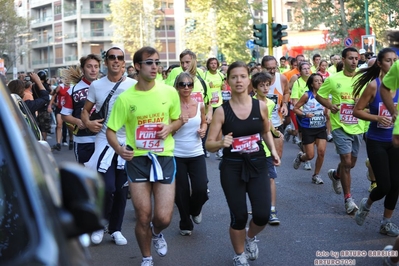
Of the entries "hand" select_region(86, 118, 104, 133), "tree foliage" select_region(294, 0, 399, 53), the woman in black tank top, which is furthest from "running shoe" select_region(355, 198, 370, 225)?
"tree foliage" select_region(294, 0, 399, 53)

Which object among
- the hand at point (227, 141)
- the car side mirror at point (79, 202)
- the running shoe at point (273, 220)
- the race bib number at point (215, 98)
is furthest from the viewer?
the race bib number at point (215, 98)

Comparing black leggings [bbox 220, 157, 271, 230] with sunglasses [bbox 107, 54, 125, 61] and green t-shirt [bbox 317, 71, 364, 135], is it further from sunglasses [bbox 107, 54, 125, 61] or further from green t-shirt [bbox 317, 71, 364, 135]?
green t-shirt [bbox 317, 71, 364, 135]

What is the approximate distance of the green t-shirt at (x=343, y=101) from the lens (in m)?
9.27

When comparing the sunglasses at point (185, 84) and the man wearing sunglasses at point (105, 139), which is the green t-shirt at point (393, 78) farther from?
the man wearing sunglasses at point (105, 139)

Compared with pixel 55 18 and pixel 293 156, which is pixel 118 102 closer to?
pixel 293 156

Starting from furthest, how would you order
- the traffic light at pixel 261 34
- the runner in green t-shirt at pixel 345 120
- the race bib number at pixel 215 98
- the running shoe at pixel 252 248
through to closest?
the traffic light at pixel 261 34
the race bib number at pixel 215 98
the runner in green t-shirt at pixel 345 120
the running shoe at pixel 252 248

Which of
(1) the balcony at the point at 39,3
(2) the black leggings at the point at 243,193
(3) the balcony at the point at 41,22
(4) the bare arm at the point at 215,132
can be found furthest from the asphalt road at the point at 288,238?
(1) the balcony at the point at 39,3

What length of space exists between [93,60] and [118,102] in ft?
6.63

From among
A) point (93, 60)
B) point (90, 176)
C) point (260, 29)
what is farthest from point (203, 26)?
point (90, 176)

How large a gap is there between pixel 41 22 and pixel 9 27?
41.9 meters

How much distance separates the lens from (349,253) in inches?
266

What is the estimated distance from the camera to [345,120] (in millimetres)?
9297

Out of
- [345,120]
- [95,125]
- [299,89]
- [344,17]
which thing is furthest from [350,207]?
[344,17]

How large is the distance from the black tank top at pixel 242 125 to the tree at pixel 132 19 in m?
64.4
